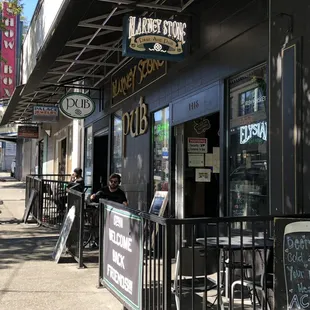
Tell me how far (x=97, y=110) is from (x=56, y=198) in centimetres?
340

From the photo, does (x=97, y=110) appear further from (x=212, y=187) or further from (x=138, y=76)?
(x=212, y=187)

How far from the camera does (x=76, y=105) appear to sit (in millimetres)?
11906

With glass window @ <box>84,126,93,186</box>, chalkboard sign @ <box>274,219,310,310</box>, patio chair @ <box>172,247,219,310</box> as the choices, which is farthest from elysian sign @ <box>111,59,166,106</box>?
chalkboard sign @ <box>274,219,310,310</box>

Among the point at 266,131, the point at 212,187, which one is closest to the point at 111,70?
the point at 212,187

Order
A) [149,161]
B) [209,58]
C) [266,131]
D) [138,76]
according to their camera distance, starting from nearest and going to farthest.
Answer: [266,131]
[209,58]
[149,161]
[138,76]

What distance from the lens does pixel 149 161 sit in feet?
29.1

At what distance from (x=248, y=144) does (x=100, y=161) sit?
28.0 feet

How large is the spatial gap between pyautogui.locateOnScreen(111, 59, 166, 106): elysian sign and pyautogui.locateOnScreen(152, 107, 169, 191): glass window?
795 mm

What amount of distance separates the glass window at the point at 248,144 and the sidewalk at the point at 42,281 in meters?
2.14

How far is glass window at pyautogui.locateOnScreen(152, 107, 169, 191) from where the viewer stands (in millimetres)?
8234

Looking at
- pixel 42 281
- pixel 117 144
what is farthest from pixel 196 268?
pixel 117 144

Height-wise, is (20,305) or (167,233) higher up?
(167,233)

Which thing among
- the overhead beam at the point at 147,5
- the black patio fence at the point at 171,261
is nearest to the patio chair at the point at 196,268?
the black patio fence at the point at 171,261

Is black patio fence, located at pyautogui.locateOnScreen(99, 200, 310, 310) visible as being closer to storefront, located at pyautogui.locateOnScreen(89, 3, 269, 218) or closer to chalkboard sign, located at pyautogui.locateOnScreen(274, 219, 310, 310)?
chalkboard sign, located at pyautogui.locateOnScreen(274, 219, 310, 310)
